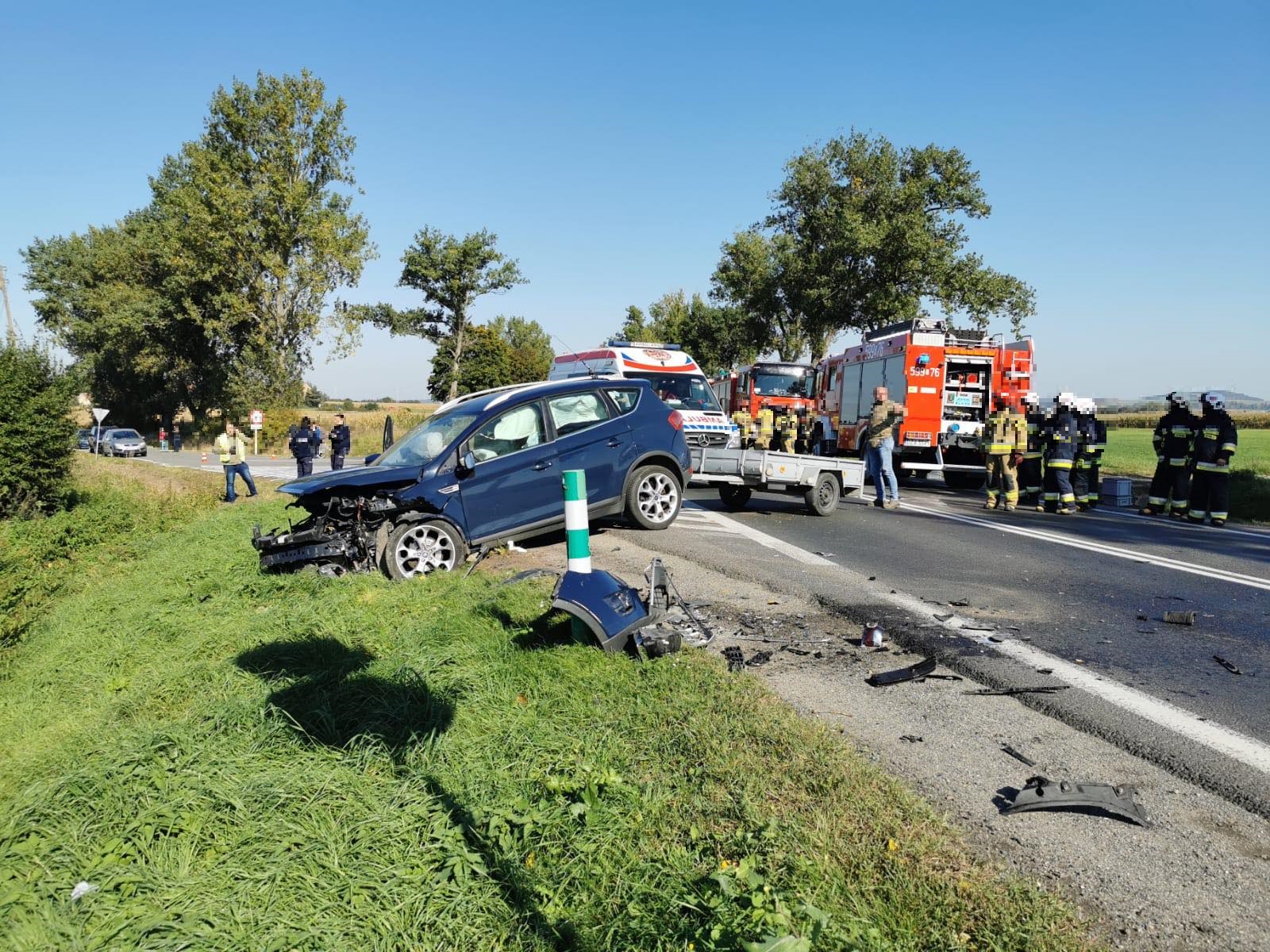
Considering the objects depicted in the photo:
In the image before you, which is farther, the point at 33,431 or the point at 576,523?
the point at 33,431

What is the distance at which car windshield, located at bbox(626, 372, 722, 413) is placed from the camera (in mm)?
15586

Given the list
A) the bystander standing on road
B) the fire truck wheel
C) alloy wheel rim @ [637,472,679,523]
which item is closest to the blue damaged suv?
alloy wheel rim @ [637,472,679,523]

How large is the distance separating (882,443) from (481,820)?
1216 centimetres

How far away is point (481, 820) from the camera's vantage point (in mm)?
3266

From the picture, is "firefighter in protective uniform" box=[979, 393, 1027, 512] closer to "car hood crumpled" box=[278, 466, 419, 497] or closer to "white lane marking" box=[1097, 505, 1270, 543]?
"white lane marking" box=[1097, 505, 1270, 543]

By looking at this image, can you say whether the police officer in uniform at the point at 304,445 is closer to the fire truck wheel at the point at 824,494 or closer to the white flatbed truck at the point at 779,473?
the white flatbed truck at the point at 779,473

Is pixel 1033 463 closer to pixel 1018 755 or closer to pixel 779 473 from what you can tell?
pixel 779 473

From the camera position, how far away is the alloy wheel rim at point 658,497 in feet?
33.0

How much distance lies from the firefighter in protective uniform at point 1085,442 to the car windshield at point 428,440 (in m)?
10.9

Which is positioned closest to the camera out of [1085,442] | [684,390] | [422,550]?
[422,550]

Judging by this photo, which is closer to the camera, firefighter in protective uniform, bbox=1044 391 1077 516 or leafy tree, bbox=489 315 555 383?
firefighter in protective uniform, bbox=1044 391 1077 516

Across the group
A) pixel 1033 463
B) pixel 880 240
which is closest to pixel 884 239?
pixel 880 240

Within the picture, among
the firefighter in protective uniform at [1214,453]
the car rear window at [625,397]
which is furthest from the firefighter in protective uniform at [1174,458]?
the car rear window at [625,397]

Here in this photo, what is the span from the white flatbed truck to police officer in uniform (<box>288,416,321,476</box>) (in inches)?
495
